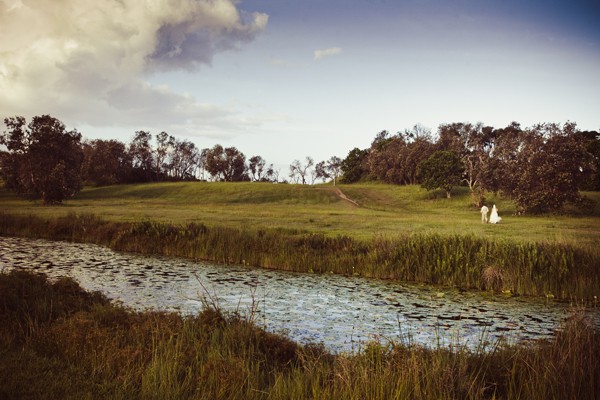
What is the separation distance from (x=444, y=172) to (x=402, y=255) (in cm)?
6420

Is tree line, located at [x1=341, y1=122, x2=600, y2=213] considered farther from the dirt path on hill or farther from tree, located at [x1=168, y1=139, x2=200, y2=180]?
tree, located at [x1=168, y1=139, x2=200, y2=180]

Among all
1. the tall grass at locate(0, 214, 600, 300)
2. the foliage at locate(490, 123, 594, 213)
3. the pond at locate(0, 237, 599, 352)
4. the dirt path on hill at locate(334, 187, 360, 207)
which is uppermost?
the foliage at locate(490, 123, 594, 213)

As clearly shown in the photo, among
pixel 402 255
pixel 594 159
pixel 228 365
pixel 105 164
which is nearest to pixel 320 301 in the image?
pixel 402 255

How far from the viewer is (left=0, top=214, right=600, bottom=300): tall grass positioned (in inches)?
758

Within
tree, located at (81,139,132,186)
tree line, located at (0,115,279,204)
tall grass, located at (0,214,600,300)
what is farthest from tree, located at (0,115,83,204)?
tall grass, located at (0,214,600,300)

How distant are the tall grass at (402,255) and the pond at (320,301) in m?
1.21

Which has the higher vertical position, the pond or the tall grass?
the tall grass

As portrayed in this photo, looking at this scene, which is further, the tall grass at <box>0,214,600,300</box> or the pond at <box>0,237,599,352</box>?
the tall grass at <box>0,214,600,300</box>

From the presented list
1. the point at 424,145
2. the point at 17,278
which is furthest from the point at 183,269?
the point at 424,145

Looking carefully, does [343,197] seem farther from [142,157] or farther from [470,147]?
[142,157]

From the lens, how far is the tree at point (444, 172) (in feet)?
270

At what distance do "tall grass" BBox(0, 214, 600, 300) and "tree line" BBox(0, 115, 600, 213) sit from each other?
42.0 m

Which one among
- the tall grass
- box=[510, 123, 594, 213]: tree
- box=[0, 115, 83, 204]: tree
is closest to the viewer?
the tall grass

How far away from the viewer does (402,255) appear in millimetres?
22797
